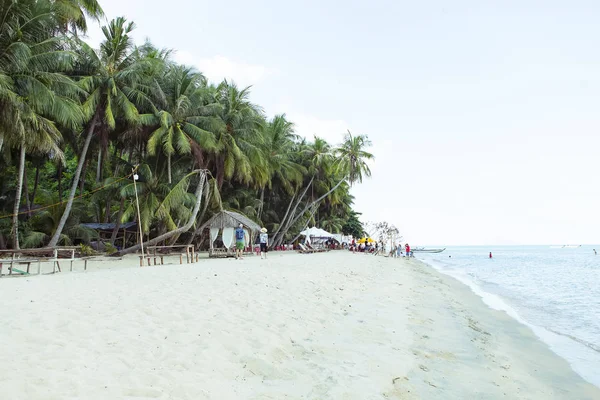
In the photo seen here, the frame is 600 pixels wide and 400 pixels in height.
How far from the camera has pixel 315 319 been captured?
6.36m

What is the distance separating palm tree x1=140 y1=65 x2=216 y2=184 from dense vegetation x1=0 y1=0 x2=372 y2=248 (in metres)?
0.06

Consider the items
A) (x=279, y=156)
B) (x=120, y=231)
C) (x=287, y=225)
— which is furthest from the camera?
(x=287, y=225)

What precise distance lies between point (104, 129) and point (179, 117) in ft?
12.9

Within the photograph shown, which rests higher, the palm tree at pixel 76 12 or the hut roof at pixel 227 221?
the palm tree at pixel 76 12

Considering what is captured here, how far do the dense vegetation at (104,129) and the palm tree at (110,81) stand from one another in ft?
0.18

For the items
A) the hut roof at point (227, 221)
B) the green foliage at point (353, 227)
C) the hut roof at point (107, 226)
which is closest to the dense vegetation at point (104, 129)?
the hut roof at point (107, 226)

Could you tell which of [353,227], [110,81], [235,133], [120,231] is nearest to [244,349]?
[110,81]

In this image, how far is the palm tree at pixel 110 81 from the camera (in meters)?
19.0

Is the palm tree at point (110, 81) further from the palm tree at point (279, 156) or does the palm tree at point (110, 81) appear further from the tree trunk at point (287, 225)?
the tree trunk at point (287, 225)

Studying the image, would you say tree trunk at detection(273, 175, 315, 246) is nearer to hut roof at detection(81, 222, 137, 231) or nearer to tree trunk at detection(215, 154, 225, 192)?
tree trunk at detection(215, 154, 225, 192)

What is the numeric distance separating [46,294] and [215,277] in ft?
11.8

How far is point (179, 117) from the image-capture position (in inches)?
877

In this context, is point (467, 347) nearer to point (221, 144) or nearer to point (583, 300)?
point (583, 300)

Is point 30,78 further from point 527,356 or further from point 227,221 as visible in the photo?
point 527,356
